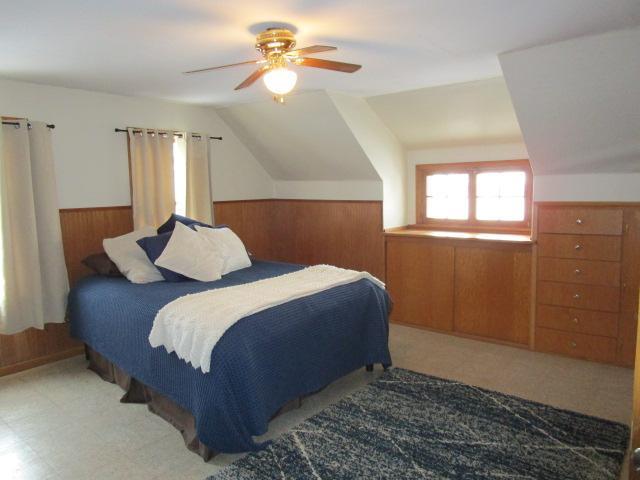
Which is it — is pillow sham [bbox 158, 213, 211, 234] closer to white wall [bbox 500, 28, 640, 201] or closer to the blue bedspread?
the blue bedspread

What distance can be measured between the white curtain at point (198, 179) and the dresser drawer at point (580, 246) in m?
3.07

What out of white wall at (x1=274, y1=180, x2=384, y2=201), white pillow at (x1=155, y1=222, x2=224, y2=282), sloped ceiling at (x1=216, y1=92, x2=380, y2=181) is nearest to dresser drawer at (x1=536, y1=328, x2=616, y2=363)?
white wall at (x1=274, y1=180, x2=384, y2=201)

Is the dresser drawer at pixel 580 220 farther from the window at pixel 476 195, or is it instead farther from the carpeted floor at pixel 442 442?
the carpeted floor at pixel 442 442

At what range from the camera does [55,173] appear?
3.76m

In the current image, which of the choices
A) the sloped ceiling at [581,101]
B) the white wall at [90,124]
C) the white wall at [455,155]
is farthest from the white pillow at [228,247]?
the sloped ceiling at [581,101]

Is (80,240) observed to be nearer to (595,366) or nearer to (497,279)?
Answer: (497,279)

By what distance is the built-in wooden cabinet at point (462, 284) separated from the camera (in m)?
3.96

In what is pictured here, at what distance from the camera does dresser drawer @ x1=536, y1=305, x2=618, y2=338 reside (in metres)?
3.55

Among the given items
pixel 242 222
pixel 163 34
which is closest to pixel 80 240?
pixel 242 222

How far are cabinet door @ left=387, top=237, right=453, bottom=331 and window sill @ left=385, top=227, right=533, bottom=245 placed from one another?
2.4 inches

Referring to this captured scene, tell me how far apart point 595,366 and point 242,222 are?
3578mm

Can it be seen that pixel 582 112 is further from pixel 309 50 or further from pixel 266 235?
pixel 266 235

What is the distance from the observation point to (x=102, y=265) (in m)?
3.68

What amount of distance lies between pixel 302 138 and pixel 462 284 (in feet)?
6.80
